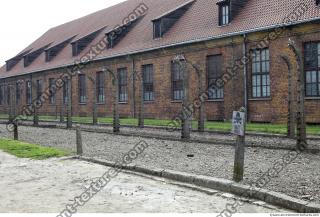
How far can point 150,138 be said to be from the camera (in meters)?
15.6

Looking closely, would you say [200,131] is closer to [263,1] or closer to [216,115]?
[216,115]

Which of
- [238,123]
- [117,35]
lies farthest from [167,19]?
[238,123]

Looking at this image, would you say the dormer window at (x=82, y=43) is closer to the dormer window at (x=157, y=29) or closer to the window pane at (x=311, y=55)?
the dormer window at (x=157, y=29)

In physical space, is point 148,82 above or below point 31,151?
above

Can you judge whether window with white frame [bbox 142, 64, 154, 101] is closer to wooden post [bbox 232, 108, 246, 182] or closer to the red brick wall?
the red brick wall

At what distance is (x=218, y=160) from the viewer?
992cm

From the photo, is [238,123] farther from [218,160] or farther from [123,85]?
[123,85]

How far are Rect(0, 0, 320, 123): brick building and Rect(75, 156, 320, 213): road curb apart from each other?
6.85 m

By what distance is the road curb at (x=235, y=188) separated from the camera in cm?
565

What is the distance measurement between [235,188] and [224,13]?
59.4ft

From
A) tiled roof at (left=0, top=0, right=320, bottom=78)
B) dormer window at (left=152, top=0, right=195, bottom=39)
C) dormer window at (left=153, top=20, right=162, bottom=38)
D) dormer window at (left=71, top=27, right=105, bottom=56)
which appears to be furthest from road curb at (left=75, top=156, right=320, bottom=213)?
dormer window at (left=71, top=27, right=105, bottom=56)

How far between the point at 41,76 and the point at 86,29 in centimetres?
603

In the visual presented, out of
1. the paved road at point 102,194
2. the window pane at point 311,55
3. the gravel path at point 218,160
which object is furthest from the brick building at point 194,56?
the paved road at point 102,194

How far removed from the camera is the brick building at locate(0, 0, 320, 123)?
65.5ft
